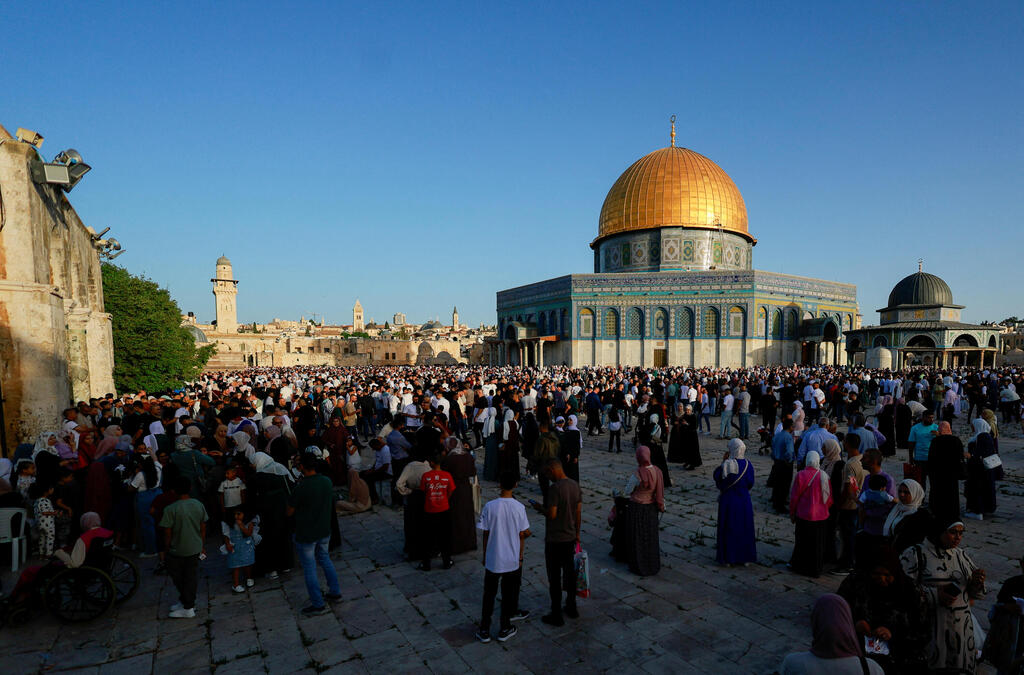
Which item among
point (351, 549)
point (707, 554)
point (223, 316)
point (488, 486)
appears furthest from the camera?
point (223, 316)

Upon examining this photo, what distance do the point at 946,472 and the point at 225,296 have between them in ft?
262

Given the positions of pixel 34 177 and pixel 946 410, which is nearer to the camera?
pixel 34 177

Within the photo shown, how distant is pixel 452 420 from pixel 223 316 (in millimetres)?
69439

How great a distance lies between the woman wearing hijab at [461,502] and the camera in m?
6.05

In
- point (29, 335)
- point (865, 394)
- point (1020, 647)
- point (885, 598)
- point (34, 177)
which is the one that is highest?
point (34, 177)

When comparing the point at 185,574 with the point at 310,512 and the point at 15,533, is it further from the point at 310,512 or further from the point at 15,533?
the point at 15,533

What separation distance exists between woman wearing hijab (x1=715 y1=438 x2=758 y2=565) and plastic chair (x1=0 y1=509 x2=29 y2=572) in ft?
25.8

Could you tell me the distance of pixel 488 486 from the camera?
30.0 feet

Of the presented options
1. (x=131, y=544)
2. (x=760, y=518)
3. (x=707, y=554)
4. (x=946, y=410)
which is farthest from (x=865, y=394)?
(x=131, y=544)

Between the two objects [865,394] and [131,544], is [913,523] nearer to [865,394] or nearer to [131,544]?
[131,544]

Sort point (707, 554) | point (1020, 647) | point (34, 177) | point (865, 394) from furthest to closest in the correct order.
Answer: point (865, 394) → point (34, 177) → point (707, 554) → point (1020, 647)

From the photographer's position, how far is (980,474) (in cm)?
696

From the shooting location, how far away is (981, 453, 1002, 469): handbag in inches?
261

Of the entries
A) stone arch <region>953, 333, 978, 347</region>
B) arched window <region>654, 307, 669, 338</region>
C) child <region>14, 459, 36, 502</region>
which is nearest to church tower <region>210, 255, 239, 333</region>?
arched window <region>654, 307, 669, 338</region>
